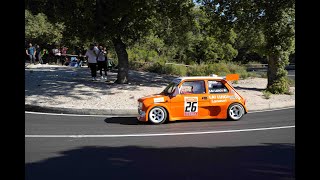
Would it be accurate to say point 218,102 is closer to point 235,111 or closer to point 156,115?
point 235,111

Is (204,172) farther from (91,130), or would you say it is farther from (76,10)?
(76,10)

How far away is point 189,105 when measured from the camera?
10.6 m

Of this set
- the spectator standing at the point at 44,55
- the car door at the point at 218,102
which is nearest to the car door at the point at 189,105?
the car door at the point at 218,102

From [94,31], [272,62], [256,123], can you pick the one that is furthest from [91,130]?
[272,62]

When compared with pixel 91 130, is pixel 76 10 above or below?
above

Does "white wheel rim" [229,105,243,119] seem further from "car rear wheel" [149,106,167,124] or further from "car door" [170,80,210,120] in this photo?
"car rear wheel" [149,106,167,124]

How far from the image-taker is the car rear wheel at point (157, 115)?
10.4 meters

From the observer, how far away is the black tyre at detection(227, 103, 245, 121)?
10.8 meters

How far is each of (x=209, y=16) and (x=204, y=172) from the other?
46.5 feet

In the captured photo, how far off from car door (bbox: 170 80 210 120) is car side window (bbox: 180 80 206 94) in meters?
0.04

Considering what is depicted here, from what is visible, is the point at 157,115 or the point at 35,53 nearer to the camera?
the point at 157,115

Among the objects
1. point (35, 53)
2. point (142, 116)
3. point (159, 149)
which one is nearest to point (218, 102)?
Result: point (142, 116)

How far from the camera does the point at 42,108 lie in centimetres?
1248

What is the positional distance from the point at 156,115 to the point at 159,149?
321cm
